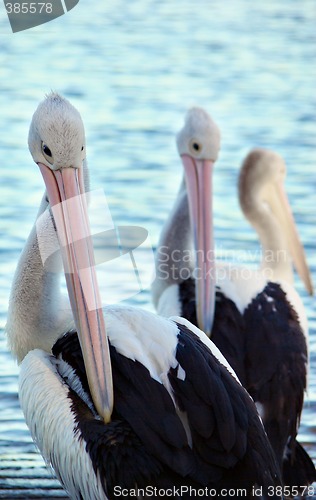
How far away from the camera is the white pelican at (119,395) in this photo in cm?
327

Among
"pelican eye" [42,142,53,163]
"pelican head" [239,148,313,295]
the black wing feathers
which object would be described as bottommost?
the black wing feathers

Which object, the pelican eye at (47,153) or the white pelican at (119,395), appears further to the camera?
the pelican eye at (47,153)

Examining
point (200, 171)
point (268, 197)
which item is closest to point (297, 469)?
point (200, 171)

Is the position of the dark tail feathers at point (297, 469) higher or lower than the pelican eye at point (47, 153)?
lower

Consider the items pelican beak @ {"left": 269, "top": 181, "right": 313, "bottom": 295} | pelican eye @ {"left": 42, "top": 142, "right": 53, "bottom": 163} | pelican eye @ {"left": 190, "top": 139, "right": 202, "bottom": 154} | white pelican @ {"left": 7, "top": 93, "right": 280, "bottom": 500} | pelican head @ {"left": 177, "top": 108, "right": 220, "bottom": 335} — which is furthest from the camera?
pelican beak @ {"left": 269, "top": 181, "right": 313, "bottom": 295}

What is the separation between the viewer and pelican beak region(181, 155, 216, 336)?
14.9 feet

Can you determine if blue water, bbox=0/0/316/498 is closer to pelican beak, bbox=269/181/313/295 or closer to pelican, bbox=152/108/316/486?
pelican beak, bbox=269/181/313/295

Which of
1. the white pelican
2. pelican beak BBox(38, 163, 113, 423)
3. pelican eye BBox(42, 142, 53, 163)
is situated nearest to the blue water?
the white pelican

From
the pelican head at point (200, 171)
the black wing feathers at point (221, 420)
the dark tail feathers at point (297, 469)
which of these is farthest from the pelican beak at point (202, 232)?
the black wing feathers at point (221, 420)

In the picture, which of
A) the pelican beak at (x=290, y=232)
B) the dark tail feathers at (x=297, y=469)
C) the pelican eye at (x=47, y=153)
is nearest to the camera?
the pelican eye at (x=47, y=153)

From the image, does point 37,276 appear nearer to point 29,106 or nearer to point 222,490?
point 222,490

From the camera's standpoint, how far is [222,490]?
3.25 meters

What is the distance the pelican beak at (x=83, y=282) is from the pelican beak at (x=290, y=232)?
2.64 metres

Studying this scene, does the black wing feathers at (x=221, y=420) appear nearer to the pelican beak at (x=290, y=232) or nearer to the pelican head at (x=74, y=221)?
the pelican head at (x=74, y=221)
